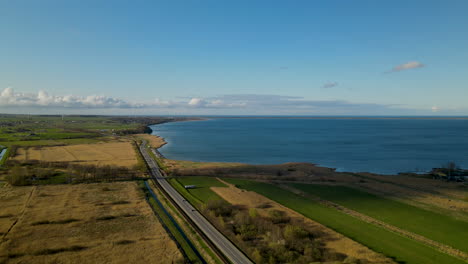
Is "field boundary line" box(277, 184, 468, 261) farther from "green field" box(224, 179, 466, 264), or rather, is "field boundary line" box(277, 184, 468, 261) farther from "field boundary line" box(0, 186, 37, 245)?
"field boundary line" box(0, 186, 37, 245)

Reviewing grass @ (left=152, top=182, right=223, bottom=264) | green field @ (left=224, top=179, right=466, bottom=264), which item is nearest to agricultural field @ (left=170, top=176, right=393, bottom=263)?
green field @ (left=224, top=179, right=466, bottom=264)

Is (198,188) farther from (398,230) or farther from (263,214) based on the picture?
(398,230)

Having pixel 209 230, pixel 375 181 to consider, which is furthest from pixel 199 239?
pixel 375 181

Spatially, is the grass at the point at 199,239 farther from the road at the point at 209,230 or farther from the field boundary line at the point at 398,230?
the field boundary line at the point at 398,230

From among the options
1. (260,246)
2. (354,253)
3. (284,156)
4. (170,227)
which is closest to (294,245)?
(260,246)

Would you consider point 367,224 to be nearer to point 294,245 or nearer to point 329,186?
point 294,245

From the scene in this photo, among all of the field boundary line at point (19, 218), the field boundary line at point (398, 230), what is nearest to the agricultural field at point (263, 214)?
the field boundary line at point (398, 230)
